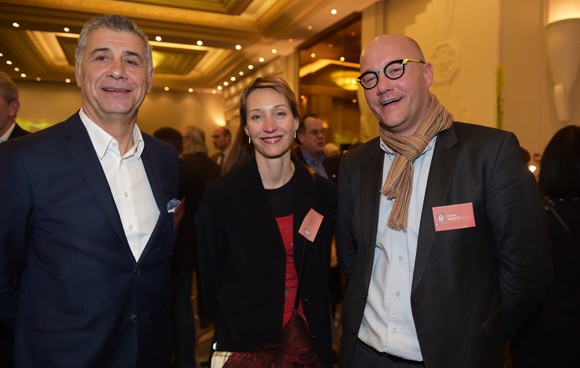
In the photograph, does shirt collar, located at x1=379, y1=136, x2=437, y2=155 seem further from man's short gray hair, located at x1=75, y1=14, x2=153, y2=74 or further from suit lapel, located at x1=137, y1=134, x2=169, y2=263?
man's short gray hair, located at x1=75, y1=14, x2=153, y2=74

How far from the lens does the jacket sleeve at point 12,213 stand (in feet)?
4.09

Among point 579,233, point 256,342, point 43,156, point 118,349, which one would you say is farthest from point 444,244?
point 43,156

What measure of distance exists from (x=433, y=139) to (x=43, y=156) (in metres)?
1.53

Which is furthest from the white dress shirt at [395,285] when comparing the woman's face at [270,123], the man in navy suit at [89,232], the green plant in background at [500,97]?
the green plant in background at [500,97]

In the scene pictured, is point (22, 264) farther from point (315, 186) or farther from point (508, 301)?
point (508, 301)

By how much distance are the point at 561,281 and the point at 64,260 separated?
7.63 feet

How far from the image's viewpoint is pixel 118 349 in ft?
4.58

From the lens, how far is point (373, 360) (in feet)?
4.81

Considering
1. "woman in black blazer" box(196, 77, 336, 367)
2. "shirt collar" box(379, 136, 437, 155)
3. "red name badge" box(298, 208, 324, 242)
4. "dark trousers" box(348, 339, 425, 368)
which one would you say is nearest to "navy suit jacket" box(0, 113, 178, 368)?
"woman in black blazer" box(196, 77, 336, 367)

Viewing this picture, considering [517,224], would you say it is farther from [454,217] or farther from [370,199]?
[370,199]

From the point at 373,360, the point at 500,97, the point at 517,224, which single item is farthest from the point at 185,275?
the point at 500,97

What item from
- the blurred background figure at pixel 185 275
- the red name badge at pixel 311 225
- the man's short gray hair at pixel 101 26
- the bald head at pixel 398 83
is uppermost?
the man's short gray hair at pixel 101 26

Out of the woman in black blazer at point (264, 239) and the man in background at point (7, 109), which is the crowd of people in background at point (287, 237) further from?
the man in background at point (7, 109)

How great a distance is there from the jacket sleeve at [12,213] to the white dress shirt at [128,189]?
0.27m
